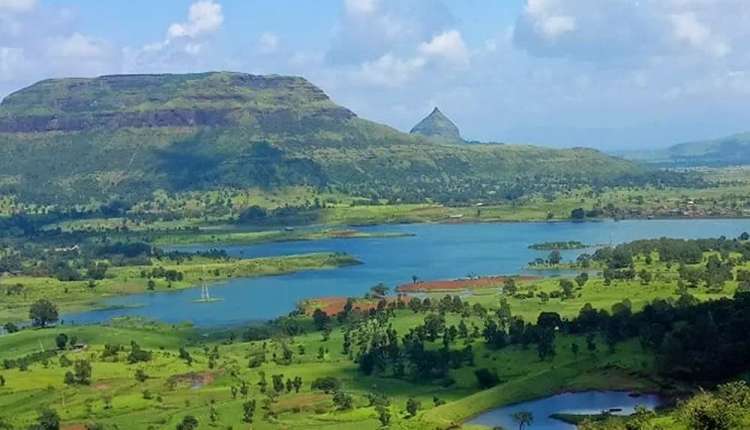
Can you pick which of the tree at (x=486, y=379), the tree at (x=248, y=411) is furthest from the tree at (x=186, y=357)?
the tree at (x=486, y=379)

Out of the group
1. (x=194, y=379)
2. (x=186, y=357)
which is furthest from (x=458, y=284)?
(x=194, y=379)

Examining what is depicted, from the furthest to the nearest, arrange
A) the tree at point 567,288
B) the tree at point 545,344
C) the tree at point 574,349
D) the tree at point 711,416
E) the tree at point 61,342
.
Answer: the tree at point 567,288
the tree at point 61,342
the tree at point 545,344
the tree at point 574,349
the tree at point 711,416

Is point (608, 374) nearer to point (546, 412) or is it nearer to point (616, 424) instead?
point (546, 412)

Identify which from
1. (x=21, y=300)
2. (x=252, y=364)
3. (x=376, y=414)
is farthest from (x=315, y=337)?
(x=21, y=300)

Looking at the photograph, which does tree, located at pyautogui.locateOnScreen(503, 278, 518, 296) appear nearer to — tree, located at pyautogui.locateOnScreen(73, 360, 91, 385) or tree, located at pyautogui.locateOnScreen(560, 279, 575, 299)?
tree, located at pyautogui.locateOnScreen(560, 279, 575, 299)

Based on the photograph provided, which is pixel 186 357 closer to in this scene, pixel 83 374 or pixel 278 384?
pixel 83 374

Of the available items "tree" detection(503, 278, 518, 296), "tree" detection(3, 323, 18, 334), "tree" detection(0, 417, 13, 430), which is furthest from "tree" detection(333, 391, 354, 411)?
"tree" detection(3, 323, 18, 334)

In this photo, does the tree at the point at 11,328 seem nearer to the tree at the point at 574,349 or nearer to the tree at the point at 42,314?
the tree at the point at 42,314
